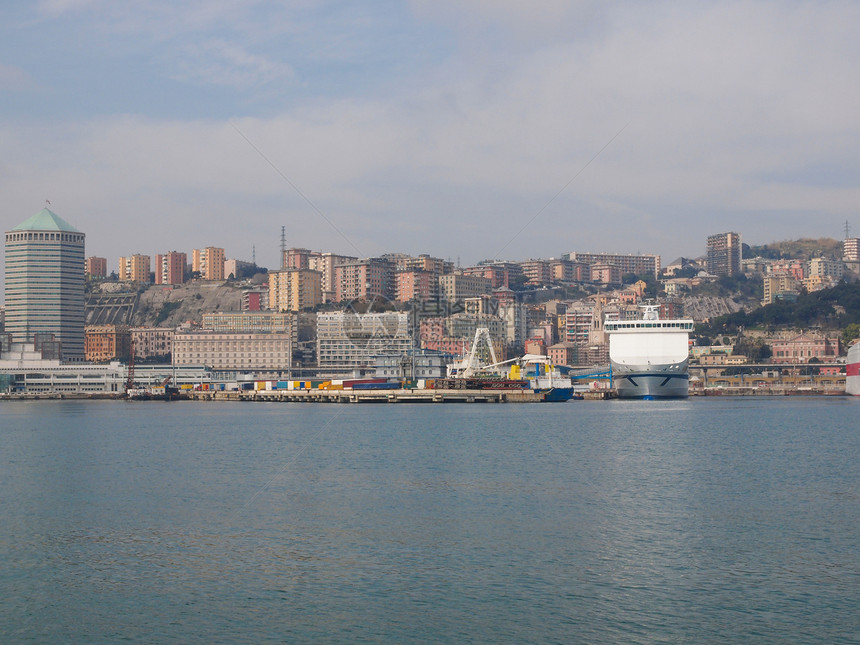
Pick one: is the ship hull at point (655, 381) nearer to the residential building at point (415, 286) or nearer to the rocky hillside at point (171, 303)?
the residential building at point (415, 286)

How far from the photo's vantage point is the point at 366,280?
16625cm

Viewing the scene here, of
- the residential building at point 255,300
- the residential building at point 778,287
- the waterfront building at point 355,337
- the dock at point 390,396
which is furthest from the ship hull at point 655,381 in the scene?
the residential building at point 778,287

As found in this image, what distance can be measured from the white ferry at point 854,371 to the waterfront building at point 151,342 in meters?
113

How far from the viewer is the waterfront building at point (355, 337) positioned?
13512 centimetres

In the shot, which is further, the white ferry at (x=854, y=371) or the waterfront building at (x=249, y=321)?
the waterfront building at (x=249, y=321)

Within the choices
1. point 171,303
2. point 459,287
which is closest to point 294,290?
point 459,287

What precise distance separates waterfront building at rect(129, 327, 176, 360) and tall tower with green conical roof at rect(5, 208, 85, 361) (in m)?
9.61

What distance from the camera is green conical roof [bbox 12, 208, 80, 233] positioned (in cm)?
16062

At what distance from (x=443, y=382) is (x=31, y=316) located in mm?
98122

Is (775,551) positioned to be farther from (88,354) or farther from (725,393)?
(88,354)

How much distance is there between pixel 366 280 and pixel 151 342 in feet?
136

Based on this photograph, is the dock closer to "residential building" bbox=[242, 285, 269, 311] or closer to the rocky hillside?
"residential building" bbox=[242, 285, 269, 311]

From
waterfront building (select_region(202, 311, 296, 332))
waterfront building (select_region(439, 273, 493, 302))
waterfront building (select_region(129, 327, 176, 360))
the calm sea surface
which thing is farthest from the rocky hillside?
the calm sea surface

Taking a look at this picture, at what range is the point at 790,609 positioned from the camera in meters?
14.4
